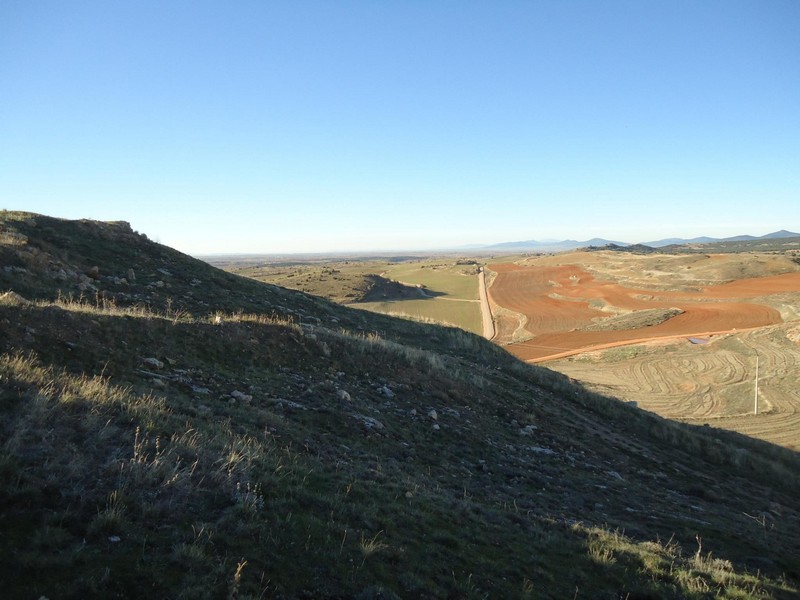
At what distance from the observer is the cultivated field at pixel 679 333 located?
29.4 metres

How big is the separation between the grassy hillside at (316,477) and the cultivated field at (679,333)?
1288 centimetres

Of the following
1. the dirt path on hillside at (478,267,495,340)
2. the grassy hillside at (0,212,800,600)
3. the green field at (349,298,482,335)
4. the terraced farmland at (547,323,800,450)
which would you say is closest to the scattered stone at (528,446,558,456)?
the grassy hillside at (0,212,800,600)

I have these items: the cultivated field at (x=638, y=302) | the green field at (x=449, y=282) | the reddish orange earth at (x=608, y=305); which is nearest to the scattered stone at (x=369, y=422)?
the cultivated field at (x=638, y=302)

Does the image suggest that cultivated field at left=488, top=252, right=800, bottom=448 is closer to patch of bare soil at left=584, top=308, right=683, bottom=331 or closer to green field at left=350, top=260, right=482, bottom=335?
patch of bare soil at left=584, top=308, right=683, bottom=331

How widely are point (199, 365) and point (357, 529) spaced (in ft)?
23.3

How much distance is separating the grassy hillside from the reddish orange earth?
33.0m

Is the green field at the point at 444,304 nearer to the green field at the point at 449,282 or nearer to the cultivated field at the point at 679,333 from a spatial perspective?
the green field at the point at 449,282

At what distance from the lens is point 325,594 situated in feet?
13.4

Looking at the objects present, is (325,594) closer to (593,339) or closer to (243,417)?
(243,417)

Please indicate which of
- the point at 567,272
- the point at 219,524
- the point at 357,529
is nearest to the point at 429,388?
the point at 357,529

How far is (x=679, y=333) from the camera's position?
163 ft

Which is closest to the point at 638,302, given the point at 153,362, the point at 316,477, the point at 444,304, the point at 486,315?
the point at 486,315

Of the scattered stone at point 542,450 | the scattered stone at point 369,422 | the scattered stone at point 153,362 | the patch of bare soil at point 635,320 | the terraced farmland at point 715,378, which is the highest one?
the scattered stone at point 153,362

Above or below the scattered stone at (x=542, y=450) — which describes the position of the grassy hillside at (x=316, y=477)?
above
